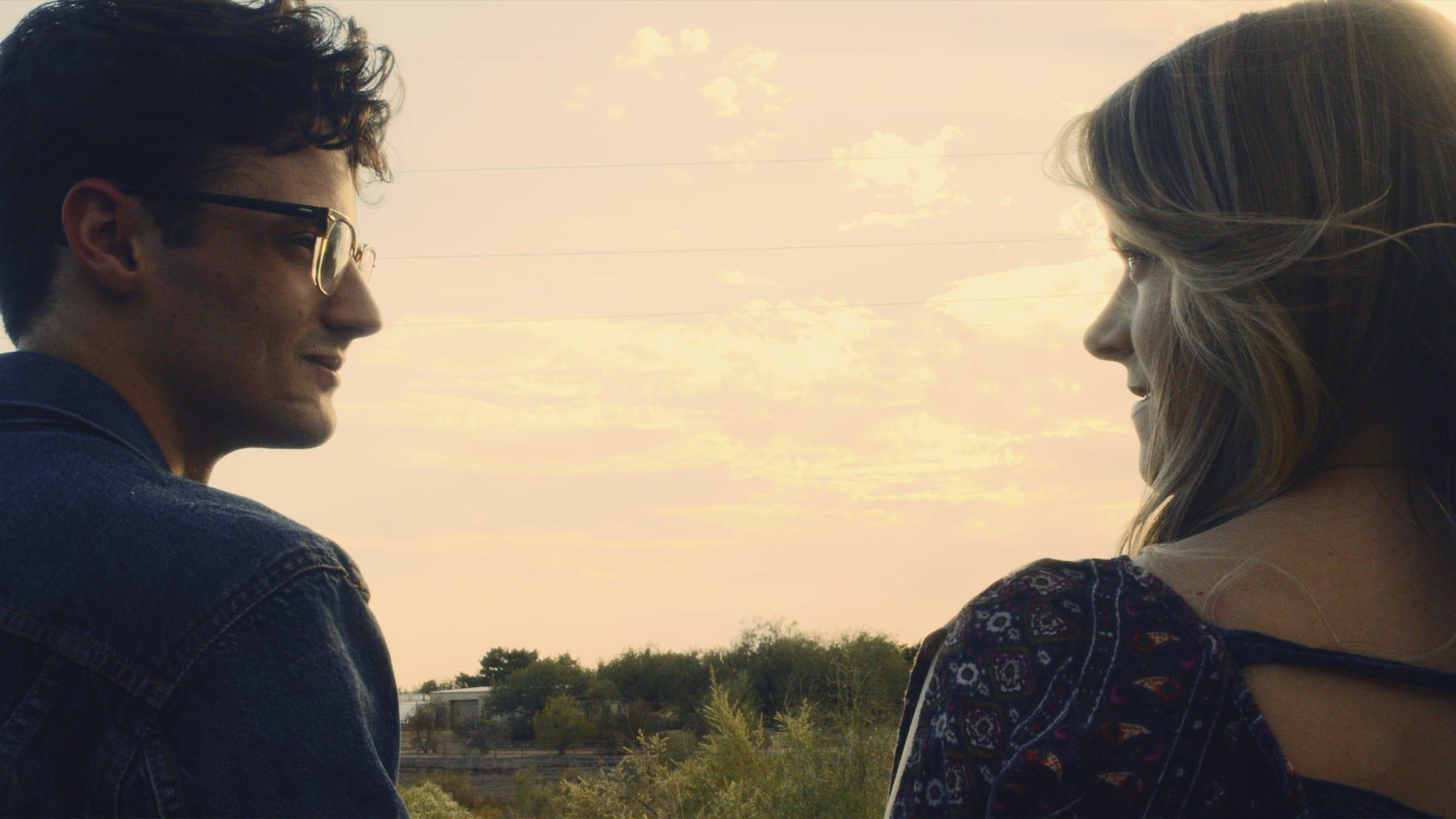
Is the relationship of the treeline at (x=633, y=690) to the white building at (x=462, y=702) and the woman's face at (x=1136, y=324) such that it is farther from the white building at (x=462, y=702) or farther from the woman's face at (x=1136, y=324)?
the woman's face at (x=1136, y=324)

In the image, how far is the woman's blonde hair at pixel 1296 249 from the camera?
5.32 feet

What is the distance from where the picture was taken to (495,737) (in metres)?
32.9

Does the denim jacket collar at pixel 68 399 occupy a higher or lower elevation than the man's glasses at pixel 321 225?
lower

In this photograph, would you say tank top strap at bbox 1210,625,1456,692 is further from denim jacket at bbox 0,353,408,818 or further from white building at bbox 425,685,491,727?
white building at bbox 425,685,491,727

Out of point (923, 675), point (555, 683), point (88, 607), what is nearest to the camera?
point (88, 607)

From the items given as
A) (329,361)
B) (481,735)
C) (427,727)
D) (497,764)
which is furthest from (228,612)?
(481,735)

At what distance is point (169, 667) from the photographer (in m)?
1.33

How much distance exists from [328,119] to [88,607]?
129 centimetres

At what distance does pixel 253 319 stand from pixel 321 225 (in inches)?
9.4

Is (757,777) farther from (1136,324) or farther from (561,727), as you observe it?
(561,727)

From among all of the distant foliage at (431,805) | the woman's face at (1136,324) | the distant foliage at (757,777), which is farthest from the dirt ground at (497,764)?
the woman's face at (1136,324)

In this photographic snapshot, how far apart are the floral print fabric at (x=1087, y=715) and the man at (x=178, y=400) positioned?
700mm

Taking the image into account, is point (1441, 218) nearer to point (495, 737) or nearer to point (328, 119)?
point (328, 119)

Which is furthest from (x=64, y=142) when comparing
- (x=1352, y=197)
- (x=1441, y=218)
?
(x=1441, y=218)
